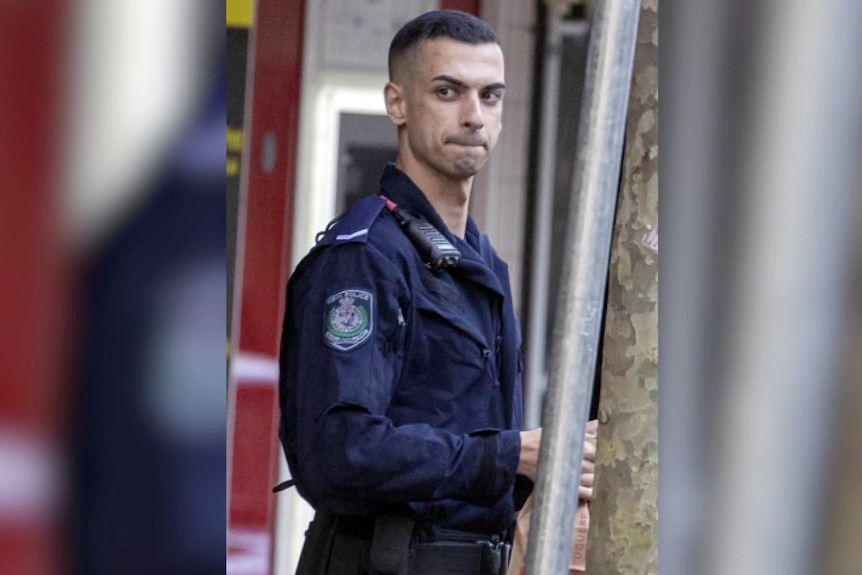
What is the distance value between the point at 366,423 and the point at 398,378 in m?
0.15

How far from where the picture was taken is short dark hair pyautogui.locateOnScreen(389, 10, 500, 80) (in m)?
2.76

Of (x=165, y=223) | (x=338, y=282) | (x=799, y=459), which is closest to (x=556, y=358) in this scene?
(x=799, y=459)

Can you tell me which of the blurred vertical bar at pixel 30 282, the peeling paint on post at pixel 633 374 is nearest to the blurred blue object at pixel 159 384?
the blurred vertical bar at pixel 30 282

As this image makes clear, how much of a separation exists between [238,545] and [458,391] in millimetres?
2400

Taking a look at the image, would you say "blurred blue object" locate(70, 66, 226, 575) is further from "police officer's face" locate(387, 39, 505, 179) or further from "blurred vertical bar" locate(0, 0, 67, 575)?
"police officer's face" locate(387, 39, 505, 179)

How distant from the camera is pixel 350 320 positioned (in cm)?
231

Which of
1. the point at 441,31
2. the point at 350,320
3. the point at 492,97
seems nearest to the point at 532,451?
the point at 350,320

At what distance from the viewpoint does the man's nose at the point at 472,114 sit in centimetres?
267

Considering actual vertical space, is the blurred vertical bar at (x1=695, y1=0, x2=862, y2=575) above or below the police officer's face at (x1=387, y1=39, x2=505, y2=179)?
below

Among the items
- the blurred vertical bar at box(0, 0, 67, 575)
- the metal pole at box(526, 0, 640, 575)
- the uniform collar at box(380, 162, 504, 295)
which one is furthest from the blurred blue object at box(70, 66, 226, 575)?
the uniform collar at box(380, 162, 504, 295)

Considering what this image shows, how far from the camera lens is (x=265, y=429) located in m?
4.67

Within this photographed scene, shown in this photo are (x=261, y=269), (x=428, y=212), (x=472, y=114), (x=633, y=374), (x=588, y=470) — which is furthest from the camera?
(x=261, y=269)

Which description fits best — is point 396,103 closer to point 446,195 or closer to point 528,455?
point 446,195

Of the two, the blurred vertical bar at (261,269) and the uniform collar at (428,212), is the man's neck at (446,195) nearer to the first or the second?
the uniform collar at (428,212)
